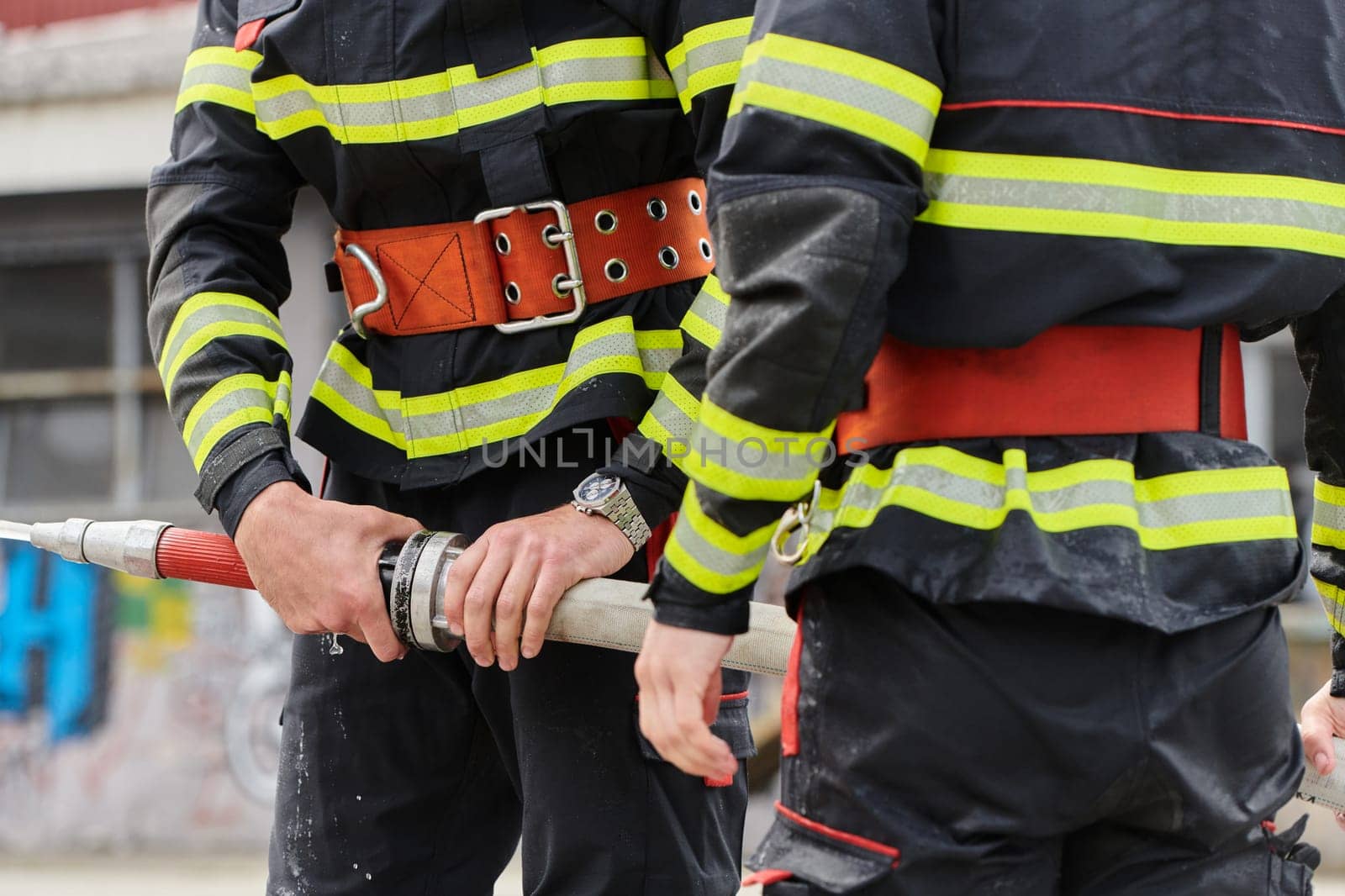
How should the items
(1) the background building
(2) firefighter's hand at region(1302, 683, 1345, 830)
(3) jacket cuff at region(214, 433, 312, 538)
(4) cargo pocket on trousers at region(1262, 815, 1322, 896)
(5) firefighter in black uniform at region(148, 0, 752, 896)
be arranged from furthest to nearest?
(1) the background building, (3) jacket cuff at region(214, 433, 312, 538), (5) firefighter in black uniform at region(148, 0, 752, 896), (2) firefighter's hand at region(1302, 683, 1345, 830), (4) cargo pocket on trousers at region(1262, 815, 1322, 896)

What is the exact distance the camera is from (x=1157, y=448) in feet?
4.56

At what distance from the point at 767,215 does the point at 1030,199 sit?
245mm

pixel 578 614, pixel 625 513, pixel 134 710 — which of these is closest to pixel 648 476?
pixel 625 513

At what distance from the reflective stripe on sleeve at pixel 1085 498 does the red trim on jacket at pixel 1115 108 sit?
321 mm

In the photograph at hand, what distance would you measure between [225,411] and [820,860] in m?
1.09

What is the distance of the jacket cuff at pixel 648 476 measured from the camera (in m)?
1.83

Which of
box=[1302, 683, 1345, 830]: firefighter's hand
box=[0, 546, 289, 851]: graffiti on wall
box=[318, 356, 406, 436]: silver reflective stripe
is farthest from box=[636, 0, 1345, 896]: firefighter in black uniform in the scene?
box=[0, 546, 289, 851]: graffiti on wall

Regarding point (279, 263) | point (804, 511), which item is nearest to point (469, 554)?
point (804, 511)

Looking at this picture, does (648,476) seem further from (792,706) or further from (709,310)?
(792,706)

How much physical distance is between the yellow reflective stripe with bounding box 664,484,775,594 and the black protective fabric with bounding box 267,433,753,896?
1.63ft

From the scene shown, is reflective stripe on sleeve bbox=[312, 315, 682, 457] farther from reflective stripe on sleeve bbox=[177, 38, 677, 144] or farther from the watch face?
reflective stripe on sleeve bbox=[177, 38, 677, 144]

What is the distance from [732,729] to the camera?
1884mm

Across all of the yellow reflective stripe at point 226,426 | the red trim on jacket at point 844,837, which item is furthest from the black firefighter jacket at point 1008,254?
the yellow reflective stripe at point 226,426

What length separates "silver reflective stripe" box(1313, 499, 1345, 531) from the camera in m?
1.74
